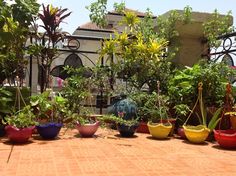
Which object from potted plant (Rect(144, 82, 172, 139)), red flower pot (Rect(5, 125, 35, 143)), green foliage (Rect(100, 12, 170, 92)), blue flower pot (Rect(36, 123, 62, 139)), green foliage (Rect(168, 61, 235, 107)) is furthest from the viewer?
green foliage (Rect(100, 12, 170, 92))

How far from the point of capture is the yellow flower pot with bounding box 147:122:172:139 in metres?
4.89

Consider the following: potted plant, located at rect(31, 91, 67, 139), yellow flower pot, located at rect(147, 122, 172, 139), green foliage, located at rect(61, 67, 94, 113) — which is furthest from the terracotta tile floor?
green foliage, located at rect(61, 67, 94, 113)

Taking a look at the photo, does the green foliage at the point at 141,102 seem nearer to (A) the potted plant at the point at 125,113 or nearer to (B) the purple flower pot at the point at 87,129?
(A) the potted plant at the point at 125,113

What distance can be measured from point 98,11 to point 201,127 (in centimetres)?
341

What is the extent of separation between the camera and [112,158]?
3539 mm

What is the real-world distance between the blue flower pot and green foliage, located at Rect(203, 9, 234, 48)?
3448mm

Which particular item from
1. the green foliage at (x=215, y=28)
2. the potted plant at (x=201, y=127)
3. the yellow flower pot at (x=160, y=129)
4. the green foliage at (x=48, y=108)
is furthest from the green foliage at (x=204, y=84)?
the green foliage at (x=48, y=108)

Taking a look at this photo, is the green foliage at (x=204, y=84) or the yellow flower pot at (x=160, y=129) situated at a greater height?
the green foliage at (x=204, y=84)

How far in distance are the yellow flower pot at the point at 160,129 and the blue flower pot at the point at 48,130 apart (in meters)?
1.41

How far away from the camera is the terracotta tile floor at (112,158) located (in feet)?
9.93

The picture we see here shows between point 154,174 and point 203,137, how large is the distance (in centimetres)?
191

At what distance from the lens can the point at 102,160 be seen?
3432 millimetres

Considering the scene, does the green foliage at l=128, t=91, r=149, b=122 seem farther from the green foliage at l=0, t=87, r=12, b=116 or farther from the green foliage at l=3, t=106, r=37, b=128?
the green foliage at l=0, t=87, r=12, b=116

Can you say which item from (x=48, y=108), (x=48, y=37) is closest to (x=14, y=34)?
(x=48, y=37)
